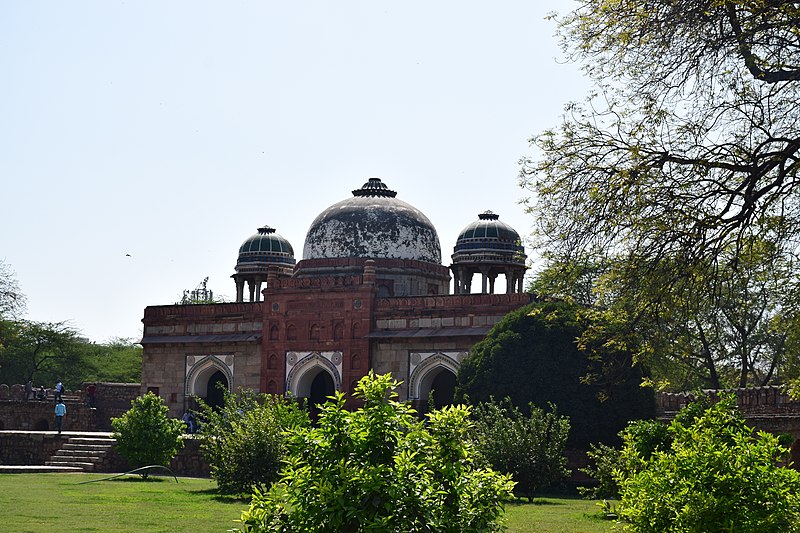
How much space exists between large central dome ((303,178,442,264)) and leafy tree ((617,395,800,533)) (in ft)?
78.7

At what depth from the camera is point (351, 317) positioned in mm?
29516

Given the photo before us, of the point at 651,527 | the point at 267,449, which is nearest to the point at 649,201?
the point at 651,527

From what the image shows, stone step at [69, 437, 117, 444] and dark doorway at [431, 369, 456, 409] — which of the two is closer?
stone step at [69, 437, 117, 444]

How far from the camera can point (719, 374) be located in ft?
107

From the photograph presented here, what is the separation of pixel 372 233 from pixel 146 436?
13.0 m

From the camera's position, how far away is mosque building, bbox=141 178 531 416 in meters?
28.4

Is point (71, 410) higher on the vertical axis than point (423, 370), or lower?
lower

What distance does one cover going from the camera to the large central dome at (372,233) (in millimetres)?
32031

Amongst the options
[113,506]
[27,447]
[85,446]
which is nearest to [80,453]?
[85,446]

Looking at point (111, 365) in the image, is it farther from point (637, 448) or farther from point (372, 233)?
point (637, 448)

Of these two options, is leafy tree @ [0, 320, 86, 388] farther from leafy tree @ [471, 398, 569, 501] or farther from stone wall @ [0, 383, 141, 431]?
leafy tree @ [471, 398, 569, 501]

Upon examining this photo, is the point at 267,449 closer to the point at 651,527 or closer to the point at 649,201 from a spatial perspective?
the point at 649,201

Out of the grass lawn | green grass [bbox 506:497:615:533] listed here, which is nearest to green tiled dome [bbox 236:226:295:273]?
the grass lawn

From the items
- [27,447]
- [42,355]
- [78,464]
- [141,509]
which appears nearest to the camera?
[141,509]
